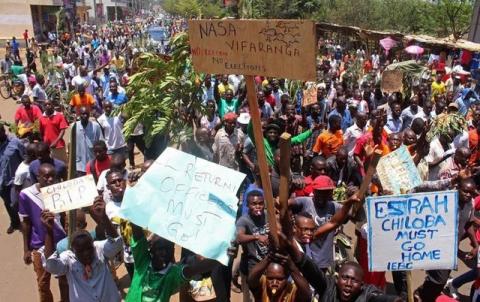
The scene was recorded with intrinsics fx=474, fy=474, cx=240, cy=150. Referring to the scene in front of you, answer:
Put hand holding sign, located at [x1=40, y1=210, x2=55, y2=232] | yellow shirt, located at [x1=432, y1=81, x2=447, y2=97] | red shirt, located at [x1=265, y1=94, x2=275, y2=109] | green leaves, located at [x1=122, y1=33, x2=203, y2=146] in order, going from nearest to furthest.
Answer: hand holding sign, located at [x1=40, y1=210, x2=55, y2=232], green leaves, located at [x1=122, y1=33, x2=203, y2=146], red shirt, located at [x1=265, y1=94, x2=275, y2=109], yellow shirt, located at [x1=432, y1=81, x2=447, y2=97]

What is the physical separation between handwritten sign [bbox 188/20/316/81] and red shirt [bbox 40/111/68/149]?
18.7ft

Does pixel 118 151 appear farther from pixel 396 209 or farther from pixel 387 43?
pixel 387 43

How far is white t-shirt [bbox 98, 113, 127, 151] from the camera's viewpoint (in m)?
7.79

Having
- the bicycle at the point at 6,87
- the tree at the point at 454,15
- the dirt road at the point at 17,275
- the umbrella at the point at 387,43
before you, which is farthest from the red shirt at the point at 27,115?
the tree at the point at 454,15

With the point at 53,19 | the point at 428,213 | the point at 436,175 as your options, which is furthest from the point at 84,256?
the point at 53,19

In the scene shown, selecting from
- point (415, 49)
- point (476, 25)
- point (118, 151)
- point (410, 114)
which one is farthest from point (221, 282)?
point (476, 25)

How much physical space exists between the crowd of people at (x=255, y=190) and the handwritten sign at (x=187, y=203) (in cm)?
20

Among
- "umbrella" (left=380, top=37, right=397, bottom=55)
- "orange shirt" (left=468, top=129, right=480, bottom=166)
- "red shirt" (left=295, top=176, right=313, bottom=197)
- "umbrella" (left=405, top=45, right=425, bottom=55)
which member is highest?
"umbrella" (left=380, top=37, right=397, bottom=55)

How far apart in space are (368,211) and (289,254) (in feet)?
2.12

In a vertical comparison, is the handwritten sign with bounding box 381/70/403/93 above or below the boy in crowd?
above

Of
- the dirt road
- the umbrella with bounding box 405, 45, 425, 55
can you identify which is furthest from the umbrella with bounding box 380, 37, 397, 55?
the dirt road

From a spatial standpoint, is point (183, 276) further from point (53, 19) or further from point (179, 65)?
point (53, 19)

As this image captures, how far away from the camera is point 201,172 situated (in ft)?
11.0

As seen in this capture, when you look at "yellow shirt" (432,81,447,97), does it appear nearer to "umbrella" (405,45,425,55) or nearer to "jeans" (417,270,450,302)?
"umbrella" (405,45,425,55)
